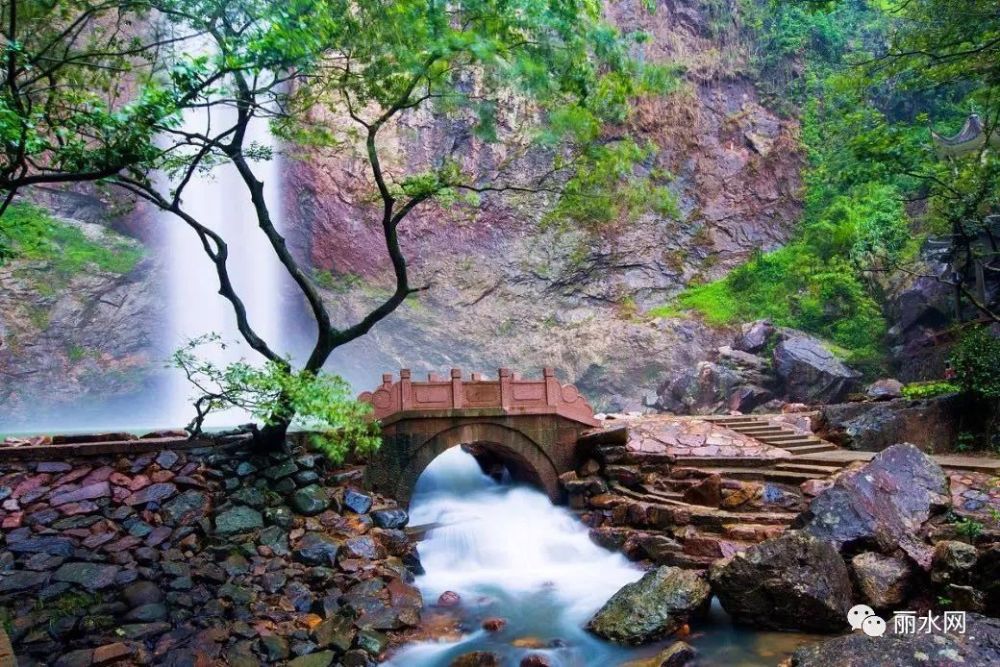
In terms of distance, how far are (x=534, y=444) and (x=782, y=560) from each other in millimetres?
7134

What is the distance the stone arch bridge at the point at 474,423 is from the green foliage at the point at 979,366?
7.61 meters

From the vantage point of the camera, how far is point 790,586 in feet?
24.1

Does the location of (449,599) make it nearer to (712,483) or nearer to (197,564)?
(197,564)

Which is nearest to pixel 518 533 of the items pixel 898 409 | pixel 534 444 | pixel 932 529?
pixel 534 444

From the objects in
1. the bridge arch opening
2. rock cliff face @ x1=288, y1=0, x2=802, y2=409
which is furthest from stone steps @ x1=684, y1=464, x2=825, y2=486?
rock cliff face @ x1=288, y1=0, x2=802, y2=409

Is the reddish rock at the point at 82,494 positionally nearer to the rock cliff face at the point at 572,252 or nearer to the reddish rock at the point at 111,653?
the reddish rock at the point at 111,653

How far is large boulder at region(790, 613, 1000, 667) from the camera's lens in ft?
14.8

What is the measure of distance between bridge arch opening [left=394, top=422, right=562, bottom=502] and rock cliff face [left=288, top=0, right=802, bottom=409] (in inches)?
441

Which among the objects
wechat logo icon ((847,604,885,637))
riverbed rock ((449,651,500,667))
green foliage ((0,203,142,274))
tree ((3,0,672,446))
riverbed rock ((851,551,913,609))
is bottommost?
riverbed rock ((449,651,500,667))

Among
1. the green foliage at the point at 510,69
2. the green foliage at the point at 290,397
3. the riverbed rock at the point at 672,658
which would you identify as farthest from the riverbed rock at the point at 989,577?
the green foliage at the point at 290,397

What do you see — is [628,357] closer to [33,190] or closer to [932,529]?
[932,529]

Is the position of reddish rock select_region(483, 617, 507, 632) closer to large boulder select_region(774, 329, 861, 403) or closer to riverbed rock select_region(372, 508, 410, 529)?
riverbed rock select_region(372, 508, 410, 529)

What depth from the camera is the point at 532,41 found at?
8.52 meters

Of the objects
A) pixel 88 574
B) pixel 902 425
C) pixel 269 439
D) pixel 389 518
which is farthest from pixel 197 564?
pixel 902 425
